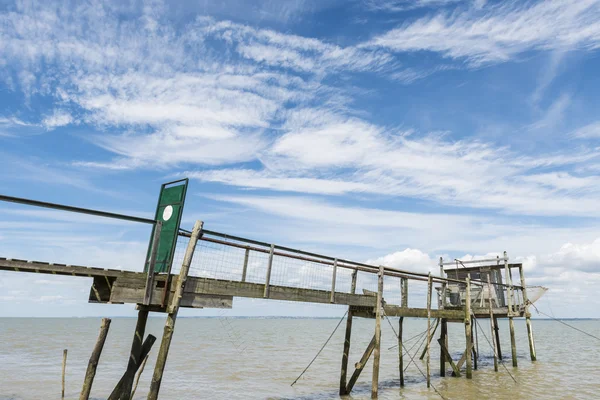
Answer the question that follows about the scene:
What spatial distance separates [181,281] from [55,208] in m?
2.89

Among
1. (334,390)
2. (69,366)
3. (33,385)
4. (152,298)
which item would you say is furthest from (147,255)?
(69,366)

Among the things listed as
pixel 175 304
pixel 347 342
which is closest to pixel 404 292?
pixel 347 342

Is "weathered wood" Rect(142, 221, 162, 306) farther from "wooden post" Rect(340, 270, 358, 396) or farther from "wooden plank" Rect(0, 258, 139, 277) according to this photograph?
"wooden post" Rect(340, 270, 358, 396)

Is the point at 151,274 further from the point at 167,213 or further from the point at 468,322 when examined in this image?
the point at 468,322

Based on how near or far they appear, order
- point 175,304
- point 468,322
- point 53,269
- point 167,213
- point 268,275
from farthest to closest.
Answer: point 468,322
point 268,275
point 167,213
point 175,304
point 53,269

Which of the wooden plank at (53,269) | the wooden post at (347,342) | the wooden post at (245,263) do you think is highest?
the wooden post at (245,263)

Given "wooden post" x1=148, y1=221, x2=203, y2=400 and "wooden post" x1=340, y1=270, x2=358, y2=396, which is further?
"wooden post" x1=340, y1=270, x2=358, y2=396

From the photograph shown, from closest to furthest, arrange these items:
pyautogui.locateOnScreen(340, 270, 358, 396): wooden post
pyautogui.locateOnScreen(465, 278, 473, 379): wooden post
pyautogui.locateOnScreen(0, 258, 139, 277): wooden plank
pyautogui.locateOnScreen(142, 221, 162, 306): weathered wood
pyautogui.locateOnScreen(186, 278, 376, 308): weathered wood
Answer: pyautogui.locateOnScreen(0, 258, 139, 277): wooden plank → pyautogui.locateOnScreen(142, 221, 162, 306): weathered wood → pyautogui.locateOnScreen(186, 278, 376, 308): weathered wood → pyautogui.locateOnScreen(340, 270, 358, 396): wooden post → pyautogui.locateOnScreen(465, 278, 473, 379): wooden post

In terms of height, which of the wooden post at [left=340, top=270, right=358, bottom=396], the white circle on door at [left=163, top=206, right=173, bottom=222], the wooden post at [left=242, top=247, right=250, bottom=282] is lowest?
the wooden post at [left=340, top=270, right=358, bottom=396]

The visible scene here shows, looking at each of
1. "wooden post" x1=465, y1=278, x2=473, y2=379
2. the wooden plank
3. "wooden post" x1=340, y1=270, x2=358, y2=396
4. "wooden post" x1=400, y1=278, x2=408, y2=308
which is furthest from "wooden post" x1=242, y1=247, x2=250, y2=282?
"wooden post" x1=465, y1=278, x2=473, y2=379

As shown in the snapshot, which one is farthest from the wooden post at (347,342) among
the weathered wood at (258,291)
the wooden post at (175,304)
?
the wooden post at (175,304)

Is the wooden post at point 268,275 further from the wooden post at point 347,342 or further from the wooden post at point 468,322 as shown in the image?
the wooden post at point 468,322

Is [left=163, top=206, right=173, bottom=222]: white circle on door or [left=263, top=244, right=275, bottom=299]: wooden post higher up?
[left=163, top=206, right=173, bottom=222]: white circle on door

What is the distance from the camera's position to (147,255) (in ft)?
30.8
